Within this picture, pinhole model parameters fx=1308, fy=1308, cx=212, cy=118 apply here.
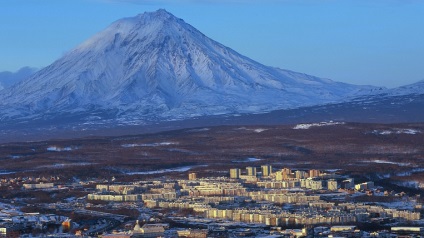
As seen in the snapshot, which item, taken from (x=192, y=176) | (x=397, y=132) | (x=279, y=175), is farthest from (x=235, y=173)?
(x=397, y=132)

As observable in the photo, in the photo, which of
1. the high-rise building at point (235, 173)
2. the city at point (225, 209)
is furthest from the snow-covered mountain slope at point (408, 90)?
the city at point (225, 209)

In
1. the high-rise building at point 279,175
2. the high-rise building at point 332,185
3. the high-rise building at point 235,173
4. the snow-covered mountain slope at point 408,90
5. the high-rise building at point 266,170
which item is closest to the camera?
the high-rise building at point 332,185

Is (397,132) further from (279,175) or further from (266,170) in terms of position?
(279,175)

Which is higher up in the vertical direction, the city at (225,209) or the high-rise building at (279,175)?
the high-rise building at (279,175)

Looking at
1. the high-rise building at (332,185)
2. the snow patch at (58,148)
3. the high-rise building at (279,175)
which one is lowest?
the high-rise building at (332,185)

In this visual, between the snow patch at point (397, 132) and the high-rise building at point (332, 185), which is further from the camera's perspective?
the snow patch at point (397, 132)

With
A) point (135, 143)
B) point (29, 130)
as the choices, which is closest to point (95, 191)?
point (135, 143)

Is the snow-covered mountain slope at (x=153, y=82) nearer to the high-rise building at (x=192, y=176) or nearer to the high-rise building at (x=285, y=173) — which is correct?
the high-rise building at (x=192, y=176)

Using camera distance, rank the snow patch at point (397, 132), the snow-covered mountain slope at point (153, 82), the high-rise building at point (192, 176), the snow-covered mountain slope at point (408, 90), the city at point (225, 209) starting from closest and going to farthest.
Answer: the city at point (225, 209) < the high-rise building at point (192, 176) < the snow patch at point (397, 132) < the snow-covered mountain slope at point (153, 82) < the snow-covered mountain slope at point (408, 90)

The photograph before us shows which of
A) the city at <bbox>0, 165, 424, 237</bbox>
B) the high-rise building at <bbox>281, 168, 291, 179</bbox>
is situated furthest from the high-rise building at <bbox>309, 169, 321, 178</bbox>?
the high-rise building at <bbox>281, 168, 291, 179</bbox>
